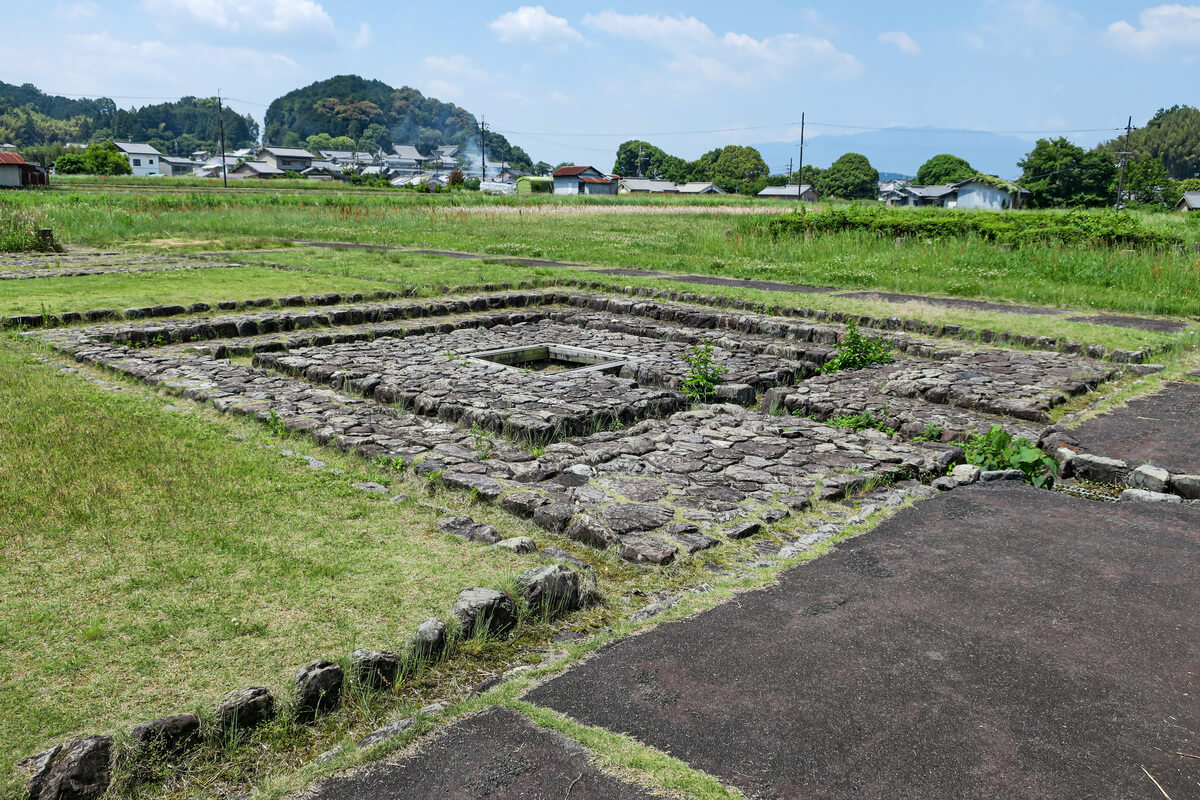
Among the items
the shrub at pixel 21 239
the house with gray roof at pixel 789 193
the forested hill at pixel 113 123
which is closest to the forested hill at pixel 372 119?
the forested hill at pixel 113 123

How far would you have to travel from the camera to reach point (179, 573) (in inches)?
155

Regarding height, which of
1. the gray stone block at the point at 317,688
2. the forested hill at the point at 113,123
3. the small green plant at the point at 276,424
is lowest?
the gray stone block at the point at 317,688

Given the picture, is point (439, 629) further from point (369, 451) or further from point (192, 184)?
point (192, 184)

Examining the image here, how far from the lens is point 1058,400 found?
804 cm

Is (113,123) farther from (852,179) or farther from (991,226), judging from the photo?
(991,226)

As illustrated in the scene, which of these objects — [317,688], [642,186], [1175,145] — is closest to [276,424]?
[317,688]

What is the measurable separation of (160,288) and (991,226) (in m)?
16.9

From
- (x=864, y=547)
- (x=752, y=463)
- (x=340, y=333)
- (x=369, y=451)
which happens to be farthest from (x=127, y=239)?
(x=864, y=547)

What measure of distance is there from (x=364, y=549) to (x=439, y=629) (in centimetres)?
104

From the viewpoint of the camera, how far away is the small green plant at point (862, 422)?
724cm

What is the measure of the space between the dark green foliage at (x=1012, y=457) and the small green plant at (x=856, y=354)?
317cm

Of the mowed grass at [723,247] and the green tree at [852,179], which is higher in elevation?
the green tree at [852,179]

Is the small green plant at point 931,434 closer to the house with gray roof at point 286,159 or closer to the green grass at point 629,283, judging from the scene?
the green grass at point 629,283

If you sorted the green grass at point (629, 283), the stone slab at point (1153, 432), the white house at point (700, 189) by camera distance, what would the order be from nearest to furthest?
1. the stone slab at point (1153, 432)
2. the green grass at point (629, 283)
3. the white house at point (700, 189)
